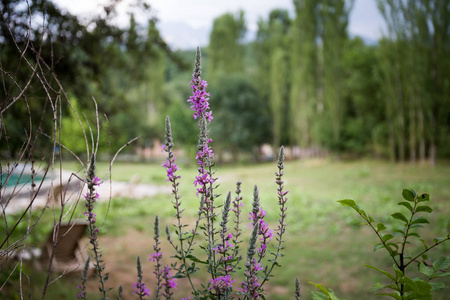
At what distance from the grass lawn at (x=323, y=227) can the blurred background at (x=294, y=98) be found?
0.05m

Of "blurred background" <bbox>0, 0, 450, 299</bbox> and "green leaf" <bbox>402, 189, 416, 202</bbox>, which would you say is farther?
"blurred background" <bbox>0, 0, 450, 299</bbox>

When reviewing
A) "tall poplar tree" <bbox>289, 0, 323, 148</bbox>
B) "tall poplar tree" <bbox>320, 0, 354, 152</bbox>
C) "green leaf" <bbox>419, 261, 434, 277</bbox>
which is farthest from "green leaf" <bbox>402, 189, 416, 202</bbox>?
"tall poplar tree" <bbox>289, 0, 323, 148</bbox>

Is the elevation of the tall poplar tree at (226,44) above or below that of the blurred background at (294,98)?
above

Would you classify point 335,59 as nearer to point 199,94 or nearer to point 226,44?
point 226,44

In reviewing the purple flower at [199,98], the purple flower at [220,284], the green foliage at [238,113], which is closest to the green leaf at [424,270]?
the purple flower at [220,284]

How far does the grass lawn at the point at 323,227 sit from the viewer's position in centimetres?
474

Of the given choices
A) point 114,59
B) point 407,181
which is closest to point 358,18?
point 407,181

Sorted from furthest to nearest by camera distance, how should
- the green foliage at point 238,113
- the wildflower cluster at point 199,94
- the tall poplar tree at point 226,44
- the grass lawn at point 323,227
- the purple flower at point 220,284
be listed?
the tall poplar tree at point 226,44 → the green foliage at point 238,113 → the grass lawn at point 323,227 → the wildflower cluster at point 199,94 → the purple flower at point 220,284

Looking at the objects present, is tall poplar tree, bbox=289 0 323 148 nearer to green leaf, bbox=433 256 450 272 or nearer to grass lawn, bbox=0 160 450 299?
grass lawn, bbox=0 160 450 299

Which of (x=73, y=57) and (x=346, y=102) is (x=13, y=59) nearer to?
(x=73, y=57)

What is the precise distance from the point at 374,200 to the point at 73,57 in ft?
26.9

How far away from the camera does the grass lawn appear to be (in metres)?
4.74

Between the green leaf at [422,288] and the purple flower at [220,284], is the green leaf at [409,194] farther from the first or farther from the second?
the purple flower at [220,284]

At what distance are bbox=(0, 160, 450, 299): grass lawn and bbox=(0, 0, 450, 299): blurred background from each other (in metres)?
0.05
